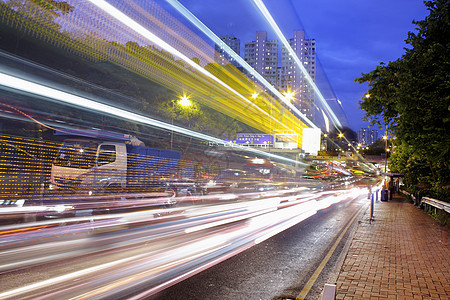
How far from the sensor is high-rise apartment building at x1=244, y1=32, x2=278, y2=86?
149 metres

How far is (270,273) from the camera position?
6.47 m

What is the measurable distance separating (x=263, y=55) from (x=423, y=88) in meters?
147

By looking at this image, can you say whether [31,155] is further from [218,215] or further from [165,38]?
[165,38]

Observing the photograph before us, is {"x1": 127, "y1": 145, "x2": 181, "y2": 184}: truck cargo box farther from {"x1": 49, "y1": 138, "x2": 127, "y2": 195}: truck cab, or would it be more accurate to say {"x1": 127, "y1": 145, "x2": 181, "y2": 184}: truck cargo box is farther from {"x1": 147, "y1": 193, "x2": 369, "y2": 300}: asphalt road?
{"x1": 147, "y1": 193, "x2": 369, "y2": 300}: asphalt road

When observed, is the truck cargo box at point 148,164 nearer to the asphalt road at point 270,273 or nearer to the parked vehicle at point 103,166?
the parked vehicle at point 103,166

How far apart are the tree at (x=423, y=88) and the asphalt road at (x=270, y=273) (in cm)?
444

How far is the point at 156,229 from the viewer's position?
388 inches

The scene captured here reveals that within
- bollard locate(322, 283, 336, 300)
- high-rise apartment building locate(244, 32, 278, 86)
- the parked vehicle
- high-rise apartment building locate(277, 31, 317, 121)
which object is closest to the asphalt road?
bollard locate(322, 283, 336, 300)

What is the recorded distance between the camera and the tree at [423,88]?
9.95 meters

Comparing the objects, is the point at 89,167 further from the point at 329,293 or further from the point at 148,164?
the point at 329,293

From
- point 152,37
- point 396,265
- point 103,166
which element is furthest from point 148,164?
point 152,37

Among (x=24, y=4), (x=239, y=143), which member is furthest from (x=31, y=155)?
(x=239, y=143)

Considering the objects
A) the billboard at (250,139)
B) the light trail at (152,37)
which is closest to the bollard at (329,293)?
the light trail at (152,37)

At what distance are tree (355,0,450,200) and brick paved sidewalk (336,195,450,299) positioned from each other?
3.06m
